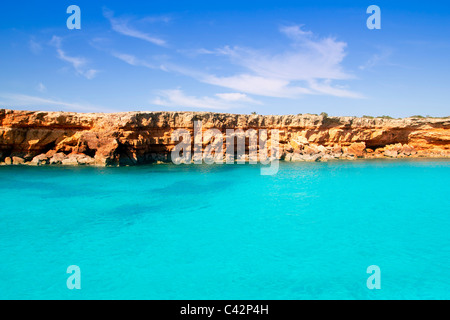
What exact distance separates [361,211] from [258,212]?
4.82m

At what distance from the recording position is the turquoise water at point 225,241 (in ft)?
21.6

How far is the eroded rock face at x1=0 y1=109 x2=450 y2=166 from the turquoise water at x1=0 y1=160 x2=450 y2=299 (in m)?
12.1

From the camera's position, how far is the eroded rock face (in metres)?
28.9

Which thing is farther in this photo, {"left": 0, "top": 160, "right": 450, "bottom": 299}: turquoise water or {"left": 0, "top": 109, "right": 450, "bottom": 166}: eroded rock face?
A: {"left": 0, "top": 109, "right": 450, "bottom": 166}: eroded rock face

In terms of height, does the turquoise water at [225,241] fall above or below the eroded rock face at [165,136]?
below

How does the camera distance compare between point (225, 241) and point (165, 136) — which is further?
point (165, 136)

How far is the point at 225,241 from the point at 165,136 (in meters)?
24.4

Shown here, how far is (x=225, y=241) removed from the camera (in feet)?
30.6

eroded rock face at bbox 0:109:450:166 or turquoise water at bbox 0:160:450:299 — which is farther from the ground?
eroded rock face at bbox 0:109:450:166

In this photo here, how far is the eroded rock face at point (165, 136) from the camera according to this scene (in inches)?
1136

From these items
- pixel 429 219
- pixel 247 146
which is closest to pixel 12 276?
pixel 429 219

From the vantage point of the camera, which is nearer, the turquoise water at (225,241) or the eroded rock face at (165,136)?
the turquoise water at (225,241)

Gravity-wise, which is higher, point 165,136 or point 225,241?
point 165,136

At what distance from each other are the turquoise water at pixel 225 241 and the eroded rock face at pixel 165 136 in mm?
12124
